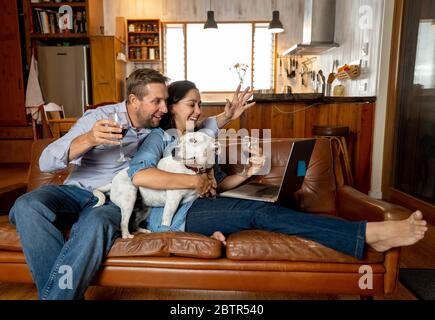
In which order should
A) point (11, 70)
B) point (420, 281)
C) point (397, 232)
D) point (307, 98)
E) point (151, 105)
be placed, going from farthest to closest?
point (11, 70), point (307, 98), point (420, 281), point (151, 105), point (397, 232)

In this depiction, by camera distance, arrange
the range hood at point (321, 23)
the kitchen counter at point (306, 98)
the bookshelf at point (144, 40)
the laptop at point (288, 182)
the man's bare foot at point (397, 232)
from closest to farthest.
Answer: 1. the man's bare foot at point (397, 232)
2. the laptop at point (288, 182)
3. the kitchen counter at point (306, 98)
4. the range hood at point (321, 23)
5. the bookshelf at point (144, 40)

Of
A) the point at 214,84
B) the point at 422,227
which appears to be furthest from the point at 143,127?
the point at 214,84

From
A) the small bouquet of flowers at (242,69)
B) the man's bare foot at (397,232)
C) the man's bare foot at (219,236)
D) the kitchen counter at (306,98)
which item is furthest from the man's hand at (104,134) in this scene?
the small bouquet of flowers at (242,69)

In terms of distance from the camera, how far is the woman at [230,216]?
4.38ft

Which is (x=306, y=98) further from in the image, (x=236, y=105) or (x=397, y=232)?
(x=397, y=232)

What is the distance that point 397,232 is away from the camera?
4.29 ft

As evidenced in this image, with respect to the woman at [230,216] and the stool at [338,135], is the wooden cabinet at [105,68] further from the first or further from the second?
the woman at [230,216]

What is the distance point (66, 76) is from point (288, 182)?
15.7ft

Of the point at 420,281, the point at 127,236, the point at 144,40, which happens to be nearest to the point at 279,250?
the point at 127,236

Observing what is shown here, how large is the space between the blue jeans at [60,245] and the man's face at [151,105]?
1.57 ft

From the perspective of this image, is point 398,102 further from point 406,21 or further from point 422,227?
point 422,227

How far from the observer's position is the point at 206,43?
6582 mm

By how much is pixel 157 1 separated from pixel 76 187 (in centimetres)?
553

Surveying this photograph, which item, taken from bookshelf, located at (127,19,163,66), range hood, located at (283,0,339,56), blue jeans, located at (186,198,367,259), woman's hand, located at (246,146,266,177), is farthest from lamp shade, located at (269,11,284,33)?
blue jeans, located at (186,198,367,259)
